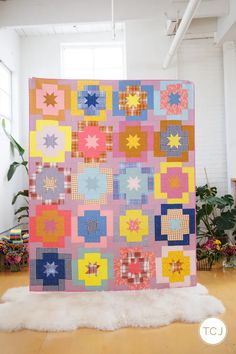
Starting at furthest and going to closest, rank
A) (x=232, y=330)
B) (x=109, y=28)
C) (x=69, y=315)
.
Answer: (x=109, y=28) → (x=69, y=315) → (x=232, y=330)

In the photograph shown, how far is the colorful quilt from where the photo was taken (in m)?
2.92

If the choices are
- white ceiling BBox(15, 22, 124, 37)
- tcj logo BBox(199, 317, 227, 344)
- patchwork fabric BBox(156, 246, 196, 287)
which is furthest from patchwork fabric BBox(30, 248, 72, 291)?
white ceiling BBox(15, 22, 124, 37)

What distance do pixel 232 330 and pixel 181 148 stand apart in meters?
1.41

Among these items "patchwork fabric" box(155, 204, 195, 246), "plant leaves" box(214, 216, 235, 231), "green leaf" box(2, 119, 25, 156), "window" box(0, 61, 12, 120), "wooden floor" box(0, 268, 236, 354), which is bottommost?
"wooden floor" box(0, 268, 236, 354)

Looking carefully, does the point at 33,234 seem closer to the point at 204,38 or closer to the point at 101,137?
the point at 101,137

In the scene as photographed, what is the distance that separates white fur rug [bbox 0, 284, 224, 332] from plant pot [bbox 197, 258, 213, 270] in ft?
3.06

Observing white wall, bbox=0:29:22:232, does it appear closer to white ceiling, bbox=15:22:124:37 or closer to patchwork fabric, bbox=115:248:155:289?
white ceiling, bbox=15:22:124:37

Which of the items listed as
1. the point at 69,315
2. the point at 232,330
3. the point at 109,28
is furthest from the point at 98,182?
the point at 109,28

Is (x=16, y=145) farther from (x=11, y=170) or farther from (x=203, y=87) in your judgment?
(x=203, y=87)

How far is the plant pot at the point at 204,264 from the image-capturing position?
398 cm

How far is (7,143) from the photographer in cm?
468

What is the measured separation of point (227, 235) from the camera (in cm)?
471

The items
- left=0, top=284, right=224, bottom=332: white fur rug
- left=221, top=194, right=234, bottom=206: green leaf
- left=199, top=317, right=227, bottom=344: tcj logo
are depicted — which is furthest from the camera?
left=221, top=194, right=234, bottom=206: green leaf

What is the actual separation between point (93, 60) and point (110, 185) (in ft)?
9.81
